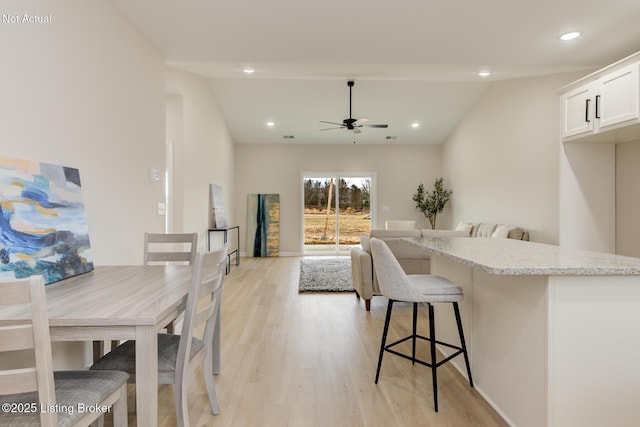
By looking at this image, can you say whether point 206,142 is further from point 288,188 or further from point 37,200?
point 37,200

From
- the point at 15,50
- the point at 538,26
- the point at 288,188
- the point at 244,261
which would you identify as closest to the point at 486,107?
the point at 538,26

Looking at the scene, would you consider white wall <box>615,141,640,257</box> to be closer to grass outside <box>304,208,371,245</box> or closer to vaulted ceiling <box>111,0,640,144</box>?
vaulted ceiling <box>111,0,640,144</box>

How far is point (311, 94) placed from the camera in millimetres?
6582

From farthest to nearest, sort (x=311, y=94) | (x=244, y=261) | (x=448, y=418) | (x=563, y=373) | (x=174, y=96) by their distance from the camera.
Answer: (x=244, y=261), (x=311, y=94), (x=174, y=96), (x=448, y=418), (x=563, y=373)

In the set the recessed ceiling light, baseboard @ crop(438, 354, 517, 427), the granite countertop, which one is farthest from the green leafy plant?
the granite countertop

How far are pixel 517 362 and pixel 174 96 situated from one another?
5113 millimetres

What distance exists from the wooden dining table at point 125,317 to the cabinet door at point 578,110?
12.4 feet

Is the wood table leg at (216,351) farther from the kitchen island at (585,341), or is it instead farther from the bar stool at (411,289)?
the kitchen island at (585,341)

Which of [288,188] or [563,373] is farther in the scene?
[288,188]

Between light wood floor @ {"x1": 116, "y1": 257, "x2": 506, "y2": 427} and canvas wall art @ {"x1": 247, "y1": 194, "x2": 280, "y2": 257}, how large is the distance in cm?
457

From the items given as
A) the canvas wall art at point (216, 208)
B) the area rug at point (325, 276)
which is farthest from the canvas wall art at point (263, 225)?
the canvas wall art at point (216, 208)

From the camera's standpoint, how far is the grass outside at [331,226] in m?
8.83

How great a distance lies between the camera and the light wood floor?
76.3 inches

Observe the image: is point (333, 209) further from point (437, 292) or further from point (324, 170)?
point (437, 292)
